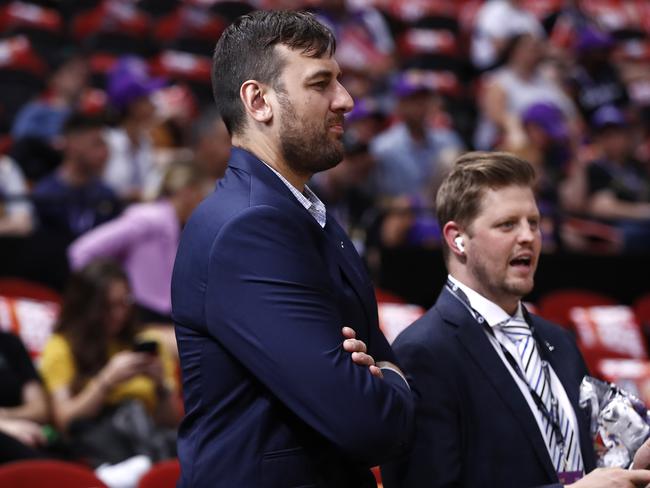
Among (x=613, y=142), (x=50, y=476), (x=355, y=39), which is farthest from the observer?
(x=355, y=39)

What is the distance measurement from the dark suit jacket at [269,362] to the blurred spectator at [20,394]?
8.00 feet

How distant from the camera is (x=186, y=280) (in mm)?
2189

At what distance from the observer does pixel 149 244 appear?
5.96 meters

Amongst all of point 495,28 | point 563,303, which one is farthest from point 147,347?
point 495,28

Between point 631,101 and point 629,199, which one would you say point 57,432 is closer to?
point 629,199

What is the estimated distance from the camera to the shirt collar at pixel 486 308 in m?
2.69

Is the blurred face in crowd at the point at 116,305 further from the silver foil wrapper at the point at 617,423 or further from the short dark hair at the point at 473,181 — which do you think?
the silver foil wrapper at the point at 617,423

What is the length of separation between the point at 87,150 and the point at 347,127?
2338mm

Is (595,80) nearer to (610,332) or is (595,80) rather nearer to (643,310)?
(643,310)

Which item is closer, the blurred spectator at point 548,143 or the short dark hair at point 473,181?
the short dark hair at point 473,181

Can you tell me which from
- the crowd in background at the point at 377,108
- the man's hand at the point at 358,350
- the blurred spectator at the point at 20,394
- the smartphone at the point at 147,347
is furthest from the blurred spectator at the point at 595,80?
the man's hand at the point at 358,350

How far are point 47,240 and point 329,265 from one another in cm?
440

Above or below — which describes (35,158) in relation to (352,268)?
above

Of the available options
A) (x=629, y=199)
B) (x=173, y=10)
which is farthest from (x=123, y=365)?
(x=173, y=10)
